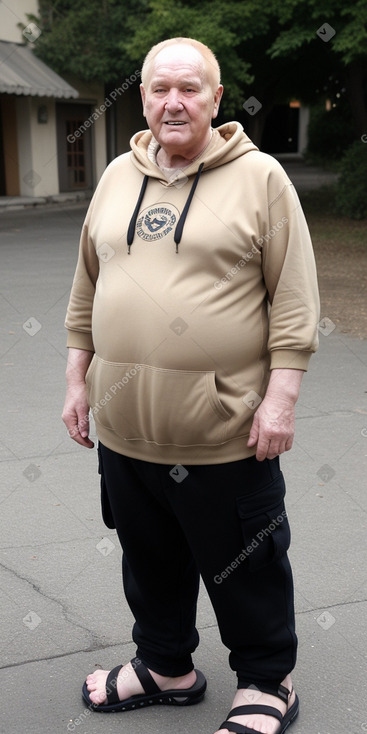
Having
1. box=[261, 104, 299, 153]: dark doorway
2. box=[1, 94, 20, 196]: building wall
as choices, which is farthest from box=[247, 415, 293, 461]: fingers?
box=[261, 104, 299, 153]: dark doorway

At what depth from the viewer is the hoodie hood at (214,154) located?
7.32ft

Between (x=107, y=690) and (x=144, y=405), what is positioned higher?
(x=144, y=405)

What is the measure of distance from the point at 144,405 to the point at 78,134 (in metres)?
22.5

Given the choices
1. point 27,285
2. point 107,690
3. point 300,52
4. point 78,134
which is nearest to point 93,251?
point 107,690

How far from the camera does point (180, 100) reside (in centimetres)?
222

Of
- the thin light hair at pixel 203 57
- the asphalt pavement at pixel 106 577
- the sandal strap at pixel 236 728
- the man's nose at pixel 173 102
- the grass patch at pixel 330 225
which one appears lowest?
the grass patch at pixel 330 225

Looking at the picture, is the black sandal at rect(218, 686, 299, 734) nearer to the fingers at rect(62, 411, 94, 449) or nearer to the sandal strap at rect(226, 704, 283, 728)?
the sandal strap at rect(226, 704, 283, 728)

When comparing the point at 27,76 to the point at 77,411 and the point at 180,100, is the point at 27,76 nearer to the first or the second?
the point at 77,411

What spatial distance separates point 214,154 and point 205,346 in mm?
483

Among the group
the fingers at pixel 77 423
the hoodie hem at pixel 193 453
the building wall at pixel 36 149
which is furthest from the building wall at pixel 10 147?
the hoodie hem at pixel 193 453

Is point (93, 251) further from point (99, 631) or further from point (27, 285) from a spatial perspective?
point (27, 285)

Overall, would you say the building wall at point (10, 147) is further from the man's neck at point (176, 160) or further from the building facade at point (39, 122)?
the man's neck at point (176, 160)

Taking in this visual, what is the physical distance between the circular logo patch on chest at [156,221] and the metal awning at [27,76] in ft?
58.9

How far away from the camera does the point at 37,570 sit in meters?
3.50
